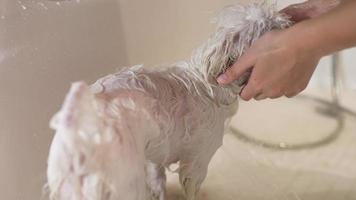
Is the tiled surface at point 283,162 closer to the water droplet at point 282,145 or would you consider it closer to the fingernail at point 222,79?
the water droplet at point 282,145

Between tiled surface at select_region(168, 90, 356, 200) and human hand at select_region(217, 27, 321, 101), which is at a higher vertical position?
human hand at select_region(217, 27, 321, 101)

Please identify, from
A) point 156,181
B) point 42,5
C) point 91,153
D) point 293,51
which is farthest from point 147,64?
point 91,153

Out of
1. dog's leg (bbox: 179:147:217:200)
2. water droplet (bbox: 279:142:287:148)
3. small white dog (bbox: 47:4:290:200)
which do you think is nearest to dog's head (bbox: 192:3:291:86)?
small white dog (bbox: 47:4:290:200)

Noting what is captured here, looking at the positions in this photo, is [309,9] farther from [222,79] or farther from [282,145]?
[282,145]

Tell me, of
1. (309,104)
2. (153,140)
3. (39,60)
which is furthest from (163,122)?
(309,104)

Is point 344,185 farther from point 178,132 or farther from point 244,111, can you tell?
point 178,132

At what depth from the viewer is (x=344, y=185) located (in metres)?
1.21

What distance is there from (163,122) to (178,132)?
6 cm

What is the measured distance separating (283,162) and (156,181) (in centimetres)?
41

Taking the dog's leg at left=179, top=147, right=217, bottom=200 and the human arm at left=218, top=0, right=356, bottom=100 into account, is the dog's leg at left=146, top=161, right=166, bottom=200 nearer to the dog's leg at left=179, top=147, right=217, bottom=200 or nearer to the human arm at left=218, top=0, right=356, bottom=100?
the dog's leg at left=179, top=147, right=217, bottom=200

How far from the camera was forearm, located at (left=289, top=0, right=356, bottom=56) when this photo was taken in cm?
71

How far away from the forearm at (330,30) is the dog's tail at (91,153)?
10.3 inches

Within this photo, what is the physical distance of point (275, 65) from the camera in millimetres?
751

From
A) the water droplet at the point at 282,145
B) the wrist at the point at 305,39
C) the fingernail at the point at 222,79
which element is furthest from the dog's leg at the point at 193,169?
the water droplet at the point at 282,145
